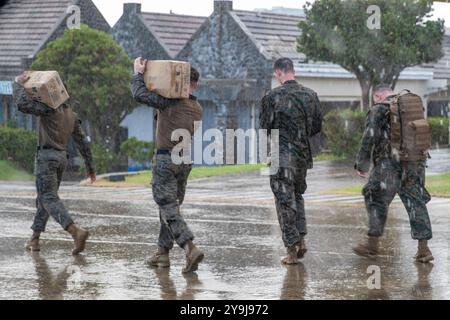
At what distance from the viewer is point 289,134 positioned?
11062 millimetres

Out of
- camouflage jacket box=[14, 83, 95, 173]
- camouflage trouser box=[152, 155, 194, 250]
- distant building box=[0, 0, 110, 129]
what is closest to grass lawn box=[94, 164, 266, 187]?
distant building box=[0, 0, 110, 129]

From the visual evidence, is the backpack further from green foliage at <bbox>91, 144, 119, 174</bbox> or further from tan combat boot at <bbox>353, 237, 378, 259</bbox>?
green foliage at <bbox>91, 144, 119, 174</bbox>

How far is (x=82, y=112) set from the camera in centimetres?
2998

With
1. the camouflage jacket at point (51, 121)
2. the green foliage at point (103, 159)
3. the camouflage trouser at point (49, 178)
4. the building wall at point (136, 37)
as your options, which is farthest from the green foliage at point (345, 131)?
the camouflage trouser at point (49, 178)

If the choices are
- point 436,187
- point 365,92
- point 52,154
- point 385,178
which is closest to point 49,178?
point 52,154

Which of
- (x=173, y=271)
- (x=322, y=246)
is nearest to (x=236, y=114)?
(x=322, y=246)

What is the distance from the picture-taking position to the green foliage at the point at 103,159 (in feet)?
97.1

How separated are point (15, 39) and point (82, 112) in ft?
22.1

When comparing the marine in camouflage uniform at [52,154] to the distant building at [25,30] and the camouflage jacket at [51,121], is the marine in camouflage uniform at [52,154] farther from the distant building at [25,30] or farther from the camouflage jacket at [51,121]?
the distant building at [25,30]

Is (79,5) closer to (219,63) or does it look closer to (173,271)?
(219,63)

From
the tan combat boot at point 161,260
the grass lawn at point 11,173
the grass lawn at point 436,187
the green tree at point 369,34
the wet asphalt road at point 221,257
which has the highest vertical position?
the green tree at point 369,34

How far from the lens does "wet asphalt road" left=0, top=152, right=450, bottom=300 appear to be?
9.45 metres

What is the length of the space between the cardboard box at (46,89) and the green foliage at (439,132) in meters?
25.2

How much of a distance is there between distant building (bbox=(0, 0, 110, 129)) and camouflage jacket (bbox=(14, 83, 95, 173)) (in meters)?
22.0
